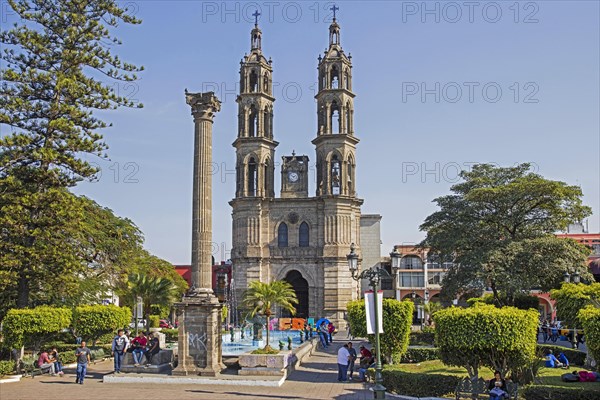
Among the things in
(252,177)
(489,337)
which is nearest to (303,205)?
(252,177)

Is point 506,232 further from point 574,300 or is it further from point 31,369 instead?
point 31,369

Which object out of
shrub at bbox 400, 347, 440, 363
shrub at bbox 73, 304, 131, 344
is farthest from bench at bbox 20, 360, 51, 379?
shrub at bbox 400, 347, 440, 363

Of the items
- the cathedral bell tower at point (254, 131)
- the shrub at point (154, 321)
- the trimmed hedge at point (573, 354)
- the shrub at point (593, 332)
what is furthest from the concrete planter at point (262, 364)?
the cathedral bell tower at point (254, 131)

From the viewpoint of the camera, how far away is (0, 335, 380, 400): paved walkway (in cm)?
1870

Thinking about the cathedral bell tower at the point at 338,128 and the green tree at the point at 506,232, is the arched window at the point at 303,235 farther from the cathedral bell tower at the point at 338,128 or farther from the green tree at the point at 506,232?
the green tree at the point at 506,232

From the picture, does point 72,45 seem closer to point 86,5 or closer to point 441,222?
point 86,5

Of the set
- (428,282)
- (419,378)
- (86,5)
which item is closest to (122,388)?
(419,378)

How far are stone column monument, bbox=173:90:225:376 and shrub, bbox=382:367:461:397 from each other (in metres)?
6.54

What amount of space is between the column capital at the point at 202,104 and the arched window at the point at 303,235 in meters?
30.7

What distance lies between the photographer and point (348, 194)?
55250mm

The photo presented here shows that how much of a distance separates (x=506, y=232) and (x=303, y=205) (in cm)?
2069

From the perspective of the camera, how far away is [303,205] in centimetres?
5497

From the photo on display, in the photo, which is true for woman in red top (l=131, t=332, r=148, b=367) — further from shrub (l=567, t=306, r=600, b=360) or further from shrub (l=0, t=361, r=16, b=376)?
shrub (l=567, t=306, r=600, b=360)

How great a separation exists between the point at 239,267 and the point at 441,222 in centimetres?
2050
